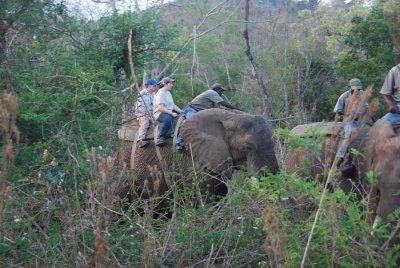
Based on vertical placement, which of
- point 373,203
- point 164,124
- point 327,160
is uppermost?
point 327,160

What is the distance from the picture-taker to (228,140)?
9.55 meters

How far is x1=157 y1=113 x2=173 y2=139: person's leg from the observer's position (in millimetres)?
9719

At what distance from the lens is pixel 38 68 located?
27.1 ft

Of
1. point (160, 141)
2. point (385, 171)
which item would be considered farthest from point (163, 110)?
point (385, 171)

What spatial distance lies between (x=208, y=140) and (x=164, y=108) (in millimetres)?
744

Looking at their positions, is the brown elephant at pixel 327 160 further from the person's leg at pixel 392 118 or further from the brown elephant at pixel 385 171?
the person's leg at pixel 392 118

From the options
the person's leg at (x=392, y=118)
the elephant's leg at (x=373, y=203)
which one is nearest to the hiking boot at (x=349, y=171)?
the person's leg at (x=392, y=118)

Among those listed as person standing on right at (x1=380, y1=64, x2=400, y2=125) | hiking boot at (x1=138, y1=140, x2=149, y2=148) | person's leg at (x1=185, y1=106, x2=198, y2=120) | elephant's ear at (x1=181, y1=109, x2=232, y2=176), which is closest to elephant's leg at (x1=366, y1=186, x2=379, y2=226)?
person standing on right at (x1=380, y1=64, x2=400, y2=125)

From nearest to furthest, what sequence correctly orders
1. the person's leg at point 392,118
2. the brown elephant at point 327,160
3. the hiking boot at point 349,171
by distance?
the brown elephant at point 327,160
the person's leg at point 392,118
the hiking boot at point 349,171

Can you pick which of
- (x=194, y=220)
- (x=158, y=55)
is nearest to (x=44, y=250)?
(x=194, y=220)

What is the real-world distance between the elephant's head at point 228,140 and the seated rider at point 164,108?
26 centimetres

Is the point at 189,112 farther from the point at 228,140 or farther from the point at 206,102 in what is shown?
the point at 228,140

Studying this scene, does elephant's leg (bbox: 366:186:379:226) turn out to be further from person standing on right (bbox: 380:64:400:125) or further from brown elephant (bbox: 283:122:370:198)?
person standing on right (bbox: 380:64:400:125)

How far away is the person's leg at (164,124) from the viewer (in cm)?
972
